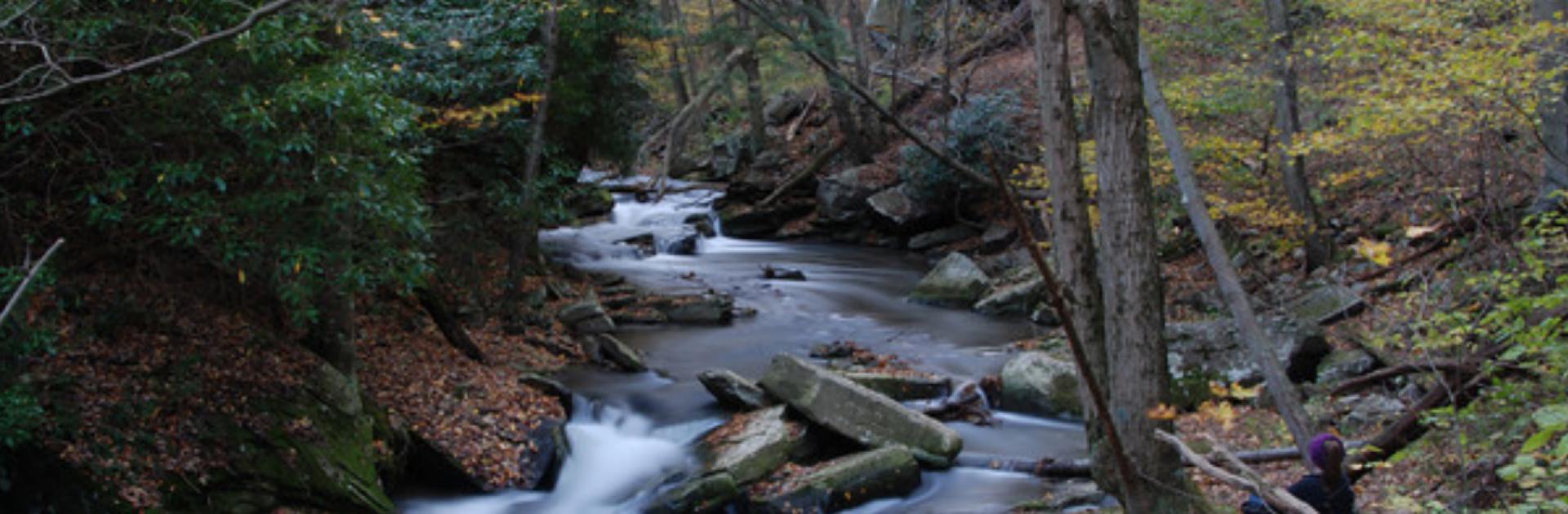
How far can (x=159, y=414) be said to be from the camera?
7613 mm

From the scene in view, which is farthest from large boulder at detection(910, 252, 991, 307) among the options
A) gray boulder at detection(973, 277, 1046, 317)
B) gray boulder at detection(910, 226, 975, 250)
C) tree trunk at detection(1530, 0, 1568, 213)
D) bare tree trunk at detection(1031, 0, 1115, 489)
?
bare tree trunk at detection(1031, 0, 1115, 489)

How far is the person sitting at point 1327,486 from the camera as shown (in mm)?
5203

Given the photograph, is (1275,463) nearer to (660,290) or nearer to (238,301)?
(238,301)

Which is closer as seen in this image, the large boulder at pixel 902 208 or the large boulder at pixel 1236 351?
the large boulder at pixel 1236 351

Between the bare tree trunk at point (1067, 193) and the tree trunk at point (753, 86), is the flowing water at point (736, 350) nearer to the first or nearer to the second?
the tree trunk at point (753, 86)

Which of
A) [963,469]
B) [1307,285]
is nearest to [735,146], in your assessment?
[1307,285]

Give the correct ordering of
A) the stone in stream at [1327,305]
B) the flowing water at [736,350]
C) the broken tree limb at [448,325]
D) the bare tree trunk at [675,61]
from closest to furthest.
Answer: the flowing water at [736,350] < the broken tree limb at [448,325] < the stone in stream at [1327,305] < the bare tree trunk at [675,61]

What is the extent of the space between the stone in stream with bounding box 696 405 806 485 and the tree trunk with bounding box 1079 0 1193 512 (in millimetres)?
4800

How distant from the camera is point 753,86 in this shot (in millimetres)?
25391

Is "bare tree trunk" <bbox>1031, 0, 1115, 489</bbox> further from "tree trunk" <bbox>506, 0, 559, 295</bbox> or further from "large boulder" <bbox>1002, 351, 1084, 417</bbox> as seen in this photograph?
"tree trunk" <bbox>506, 0, 559, 295</bbox>

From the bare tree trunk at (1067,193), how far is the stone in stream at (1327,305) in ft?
24.5

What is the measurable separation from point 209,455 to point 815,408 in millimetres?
5571

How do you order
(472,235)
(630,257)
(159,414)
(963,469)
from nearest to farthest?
1. (159,414)
2. (963,469)
3. (472,235)
4. (630,257)

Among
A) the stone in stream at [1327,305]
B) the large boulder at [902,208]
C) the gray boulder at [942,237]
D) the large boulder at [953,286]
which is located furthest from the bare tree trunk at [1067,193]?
the large boulder at [902,208]
